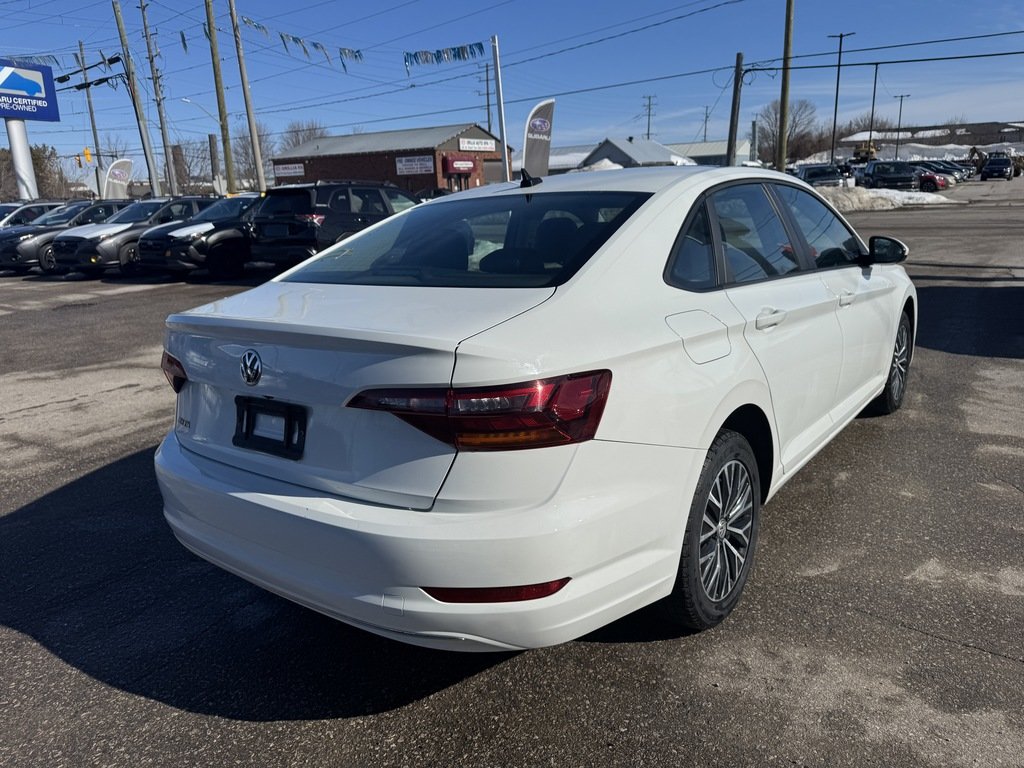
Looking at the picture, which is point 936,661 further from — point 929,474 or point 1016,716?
point 929,474

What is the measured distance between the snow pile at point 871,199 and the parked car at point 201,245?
79.3 feet

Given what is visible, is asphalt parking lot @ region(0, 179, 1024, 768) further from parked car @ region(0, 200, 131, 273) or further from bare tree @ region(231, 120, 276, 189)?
bare tree @ region(231, 120, 276, 189)

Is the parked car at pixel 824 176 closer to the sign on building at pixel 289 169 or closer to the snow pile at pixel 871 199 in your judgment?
the snow pile at pixel 871 199

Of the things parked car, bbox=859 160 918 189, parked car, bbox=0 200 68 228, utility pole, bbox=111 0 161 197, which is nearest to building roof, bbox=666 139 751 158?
parked car, bbox=859 160 918 189

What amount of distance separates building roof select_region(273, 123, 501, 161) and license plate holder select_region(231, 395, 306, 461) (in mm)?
59144

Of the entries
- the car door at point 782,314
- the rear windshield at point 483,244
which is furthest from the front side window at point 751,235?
the rear windshield at point 483,244

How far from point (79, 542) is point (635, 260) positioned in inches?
122

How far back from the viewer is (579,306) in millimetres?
2338

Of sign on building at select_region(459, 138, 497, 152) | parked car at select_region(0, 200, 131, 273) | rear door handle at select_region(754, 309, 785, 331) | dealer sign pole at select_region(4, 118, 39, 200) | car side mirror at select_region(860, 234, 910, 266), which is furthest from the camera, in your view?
sign on building at select_region(459, 138, 497, 152)

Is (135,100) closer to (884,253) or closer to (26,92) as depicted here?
(26,92)

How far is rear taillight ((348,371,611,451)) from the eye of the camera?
2.03 meters

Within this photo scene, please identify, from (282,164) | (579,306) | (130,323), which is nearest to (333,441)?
(579,306)

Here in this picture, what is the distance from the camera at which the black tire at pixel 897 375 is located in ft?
16.6

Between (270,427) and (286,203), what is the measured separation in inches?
446
